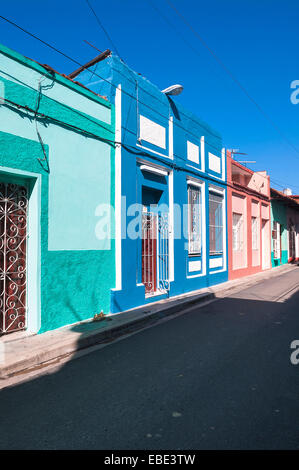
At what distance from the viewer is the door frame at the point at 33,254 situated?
626 centimetres

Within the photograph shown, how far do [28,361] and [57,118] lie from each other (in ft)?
14.6

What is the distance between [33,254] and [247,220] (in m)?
13.2

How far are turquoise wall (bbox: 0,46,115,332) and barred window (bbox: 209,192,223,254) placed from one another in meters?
6.28

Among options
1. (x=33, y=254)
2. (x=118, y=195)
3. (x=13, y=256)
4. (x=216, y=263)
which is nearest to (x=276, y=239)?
(x=216, y=263)

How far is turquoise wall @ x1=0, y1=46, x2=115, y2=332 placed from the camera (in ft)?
19.7

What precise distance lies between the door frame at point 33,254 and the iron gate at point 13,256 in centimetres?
7

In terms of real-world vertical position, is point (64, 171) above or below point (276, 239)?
above

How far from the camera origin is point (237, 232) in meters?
16.5

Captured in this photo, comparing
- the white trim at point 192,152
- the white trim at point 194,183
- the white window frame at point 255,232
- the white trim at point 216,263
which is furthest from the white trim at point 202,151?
the white window frame at point 255,232

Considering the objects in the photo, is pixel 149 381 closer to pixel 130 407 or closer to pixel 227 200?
pixel 130 407

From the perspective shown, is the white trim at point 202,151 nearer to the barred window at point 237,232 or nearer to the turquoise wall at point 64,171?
the barred window at point 237,232

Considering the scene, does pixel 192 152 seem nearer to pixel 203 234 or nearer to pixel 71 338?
pixel 203 234

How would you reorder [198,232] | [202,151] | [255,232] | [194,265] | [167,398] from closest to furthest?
1. [167,398]
2. [194,265]
3. [198,232]
4. [202,151]
5. [255,232]
